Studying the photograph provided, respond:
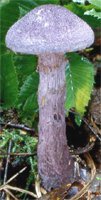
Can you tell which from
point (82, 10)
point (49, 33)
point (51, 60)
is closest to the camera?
point (49, 33)

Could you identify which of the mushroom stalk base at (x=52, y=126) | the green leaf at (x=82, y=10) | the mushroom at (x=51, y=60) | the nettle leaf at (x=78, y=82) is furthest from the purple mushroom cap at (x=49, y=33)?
the nettle leaf at (x=78, y=82)

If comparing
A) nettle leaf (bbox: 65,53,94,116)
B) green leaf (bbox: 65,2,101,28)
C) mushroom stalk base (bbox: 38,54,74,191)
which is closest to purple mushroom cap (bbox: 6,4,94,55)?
mushroom stalk base (bbox: 38,54,74,191)

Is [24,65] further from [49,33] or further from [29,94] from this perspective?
[49,33]

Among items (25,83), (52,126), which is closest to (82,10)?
(25,83)

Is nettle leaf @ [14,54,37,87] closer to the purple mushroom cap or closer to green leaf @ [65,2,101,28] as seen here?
green leaf @ [65,2,101,28]

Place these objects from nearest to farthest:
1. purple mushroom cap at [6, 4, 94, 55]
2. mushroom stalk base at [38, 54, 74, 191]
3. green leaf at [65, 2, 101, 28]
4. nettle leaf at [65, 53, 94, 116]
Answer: purple mushroom cap at [6, 4, 94, 55] → mushroom stalk base at [38, 54, 74, 191] → green leaf at [65, 2, 101, 28] → nettle leaf at [65, 53, 94, 116]

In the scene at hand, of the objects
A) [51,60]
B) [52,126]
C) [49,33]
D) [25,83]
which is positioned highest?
[49,33]

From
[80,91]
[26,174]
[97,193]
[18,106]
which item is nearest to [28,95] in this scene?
[18,106]

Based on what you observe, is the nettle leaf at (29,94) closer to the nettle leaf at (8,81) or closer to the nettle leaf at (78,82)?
the nettle leaf at (8,81)
